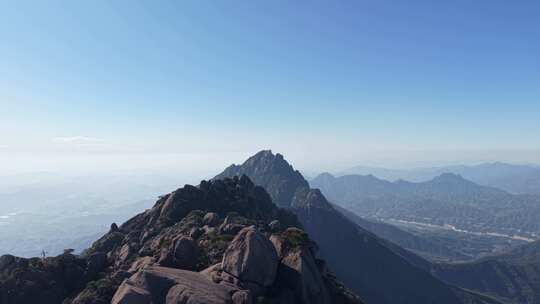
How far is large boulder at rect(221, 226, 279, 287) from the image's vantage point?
4662 centimetres

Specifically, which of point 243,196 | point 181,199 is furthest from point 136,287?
point 243,196

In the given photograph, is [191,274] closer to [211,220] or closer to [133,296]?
[133,296]

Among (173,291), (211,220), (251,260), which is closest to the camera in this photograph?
(173,291)

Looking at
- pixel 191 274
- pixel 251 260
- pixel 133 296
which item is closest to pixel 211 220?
pixel 191 274

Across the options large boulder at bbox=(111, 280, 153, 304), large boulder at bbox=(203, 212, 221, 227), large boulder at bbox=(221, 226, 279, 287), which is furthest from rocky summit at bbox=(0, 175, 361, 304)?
large boulder at bbox=(203, 212, 221, 227)

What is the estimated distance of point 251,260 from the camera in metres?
47.2

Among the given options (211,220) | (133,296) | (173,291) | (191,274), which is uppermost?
(211,220)

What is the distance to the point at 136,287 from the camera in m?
41.8

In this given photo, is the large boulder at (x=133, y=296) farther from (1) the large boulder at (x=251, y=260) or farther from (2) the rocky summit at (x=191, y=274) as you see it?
(1) the large boulder at (x=251, y=260)

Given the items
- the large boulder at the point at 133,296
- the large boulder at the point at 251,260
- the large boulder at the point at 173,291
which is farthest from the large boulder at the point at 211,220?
the large boulder at the point at 133,296

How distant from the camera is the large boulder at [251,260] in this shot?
46625mm

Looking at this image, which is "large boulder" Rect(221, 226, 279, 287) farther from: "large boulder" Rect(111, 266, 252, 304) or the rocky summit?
"large boulder" Rect(111, 266, 252, 304)

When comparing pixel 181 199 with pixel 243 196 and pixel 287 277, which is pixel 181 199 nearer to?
pixel 243 196

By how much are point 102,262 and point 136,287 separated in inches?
1114
